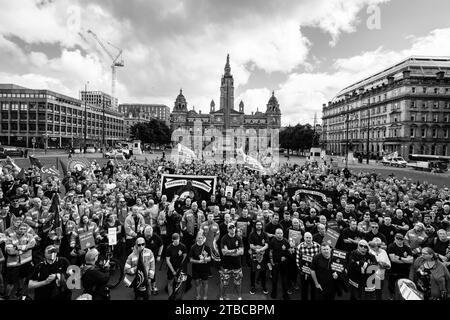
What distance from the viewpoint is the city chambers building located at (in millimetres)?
121562

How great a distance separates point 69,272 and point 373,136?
81084 mm

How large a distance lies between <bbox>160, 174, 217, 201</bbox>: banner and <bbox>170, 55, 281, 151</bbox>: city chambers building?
108 m

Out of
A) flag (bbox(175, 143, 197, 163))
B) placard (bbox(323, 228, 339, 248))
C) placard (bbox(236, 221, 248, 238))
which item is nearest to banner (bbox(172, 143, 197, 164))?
flag (bbox(175, 143, 197, 163))

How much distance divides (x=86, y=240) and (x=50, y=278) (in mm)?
1600

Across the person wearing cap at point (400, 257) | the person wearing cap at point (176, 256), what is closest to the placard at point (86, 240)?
the person wearing cap at point (176, 256)

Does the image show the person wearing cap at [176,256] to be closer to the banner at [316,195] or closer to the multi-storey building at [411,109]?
the banner at [316,195]

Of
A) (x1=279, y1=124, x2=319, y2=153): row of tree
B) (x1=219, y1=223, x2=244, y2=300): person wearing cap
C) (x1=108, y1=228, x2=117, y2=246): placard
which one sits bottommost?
(x1=219, y1=223, x2=244, y2=300): person wearing cap

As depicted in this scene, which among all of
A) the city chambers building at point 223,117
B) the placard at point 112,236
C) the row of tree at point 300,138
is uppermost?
the city chambers building at point 223,117

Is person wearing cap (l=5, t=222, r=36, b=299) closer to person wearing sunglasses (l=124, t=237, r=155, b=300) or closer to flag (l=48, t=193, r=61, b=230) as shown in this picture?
flag (l=48, t=193, r=61, b=230)

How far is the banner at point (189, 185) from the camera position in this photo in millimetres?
11242

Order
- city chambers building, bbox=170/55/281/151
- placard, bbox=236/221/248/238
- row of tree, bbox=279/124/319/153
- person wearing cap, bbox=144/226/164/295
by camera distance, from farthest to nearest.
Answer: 1. city chambers building, bbox=170/55/281/151
2. row of tree, bbox=279/124/319/153
3. placard, bbox=236/221/248/238
4. person wearing cap, bbox=144/226/164/295

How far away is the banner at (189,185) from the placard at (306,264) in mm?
5955
